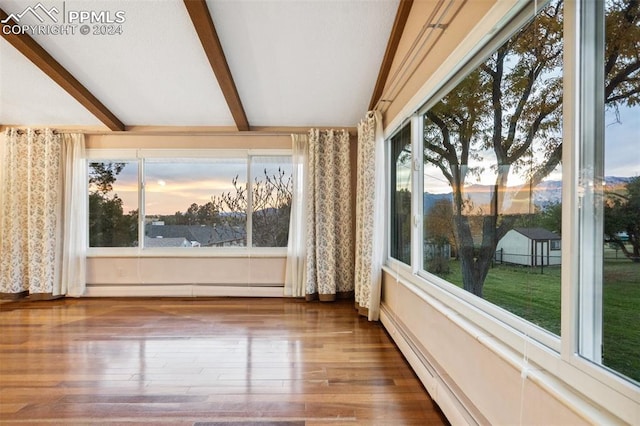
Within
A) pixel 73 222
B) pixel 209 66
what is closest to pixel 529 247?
pixel 209 66

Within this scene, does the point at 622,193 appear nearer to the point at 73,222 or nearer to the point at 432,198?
the point at 432,198

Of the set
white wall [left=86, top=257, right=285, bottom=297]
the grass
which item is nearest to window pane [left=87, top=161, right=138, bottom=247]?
white wall [left=86, top=257, right=285, bottom=297]

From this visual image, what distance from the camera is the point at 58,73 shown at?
344 cm

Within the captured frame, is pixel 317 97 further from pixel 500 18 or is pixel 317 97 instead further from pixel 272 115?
pixel 500 18

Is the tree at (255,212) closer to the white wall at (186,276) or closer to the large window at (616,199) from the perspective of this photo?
the white wall at (186,276)

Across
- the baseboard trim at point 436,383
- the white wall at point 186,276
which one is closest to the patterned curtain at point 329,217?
the white wall at point 186,276

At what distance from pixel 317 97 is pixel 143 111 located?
232 centimetres

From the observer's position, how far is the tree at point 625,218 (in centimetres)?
97

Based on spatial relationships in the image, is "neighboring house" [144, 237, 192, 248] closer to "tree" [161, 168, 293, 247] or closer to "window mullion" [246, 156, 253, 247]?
"tree" [161, 168, 293, 247]

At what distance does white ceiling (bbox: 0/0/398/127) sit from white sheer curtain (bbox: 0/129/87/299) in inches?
14.6

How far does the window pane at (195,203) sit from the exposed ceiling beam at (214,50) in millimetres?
1048

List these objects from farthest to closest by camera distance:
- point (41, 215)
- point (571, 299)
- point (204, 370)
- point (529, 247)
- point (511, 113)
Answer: point (41, 215), point (204, 370), point (511, 113), point (529, 247), point (571, 299)

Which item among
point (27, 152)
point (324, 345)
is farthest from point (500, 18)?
point (27, 152)

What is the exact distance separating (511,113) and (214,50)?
2540 millimetres
